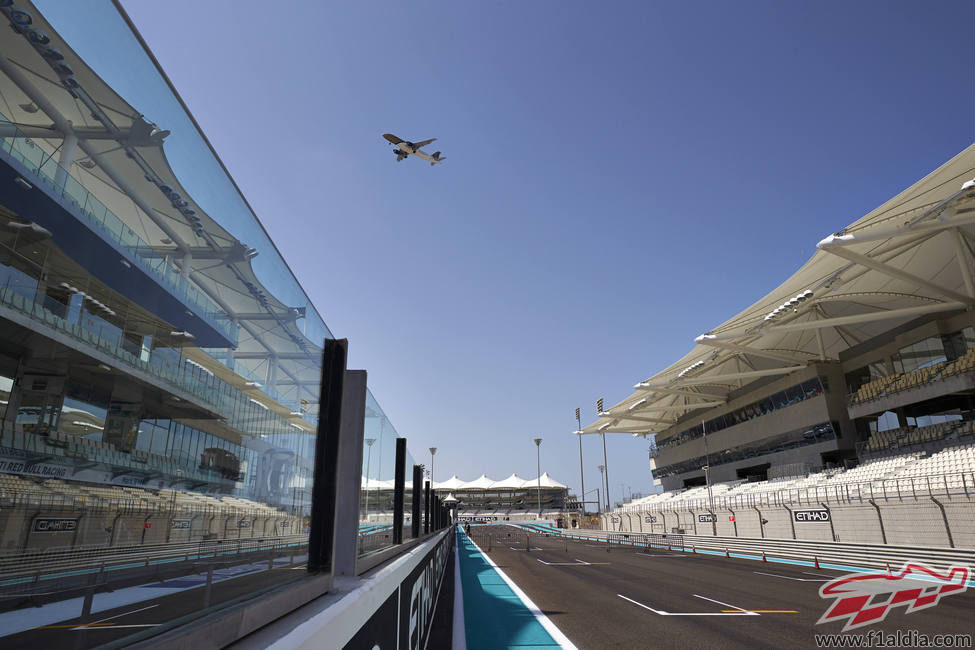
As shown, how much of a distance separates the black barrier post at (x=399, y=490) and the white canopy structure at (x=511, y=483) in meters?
126

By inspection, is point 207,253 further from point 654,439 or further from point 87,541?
point 654,439

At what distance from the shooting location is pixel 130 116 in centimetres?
169

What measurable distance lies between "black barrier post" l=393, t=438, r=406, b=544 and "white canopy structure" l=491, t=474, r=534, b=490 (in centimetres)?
12567

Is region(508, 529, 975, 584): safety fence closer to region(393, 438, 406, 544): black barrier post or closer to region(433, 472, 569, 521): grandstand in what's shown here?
region(393, 438, 406, 544): black barrier post

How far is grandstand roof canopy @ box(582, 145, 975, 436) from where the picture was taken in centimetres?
2503

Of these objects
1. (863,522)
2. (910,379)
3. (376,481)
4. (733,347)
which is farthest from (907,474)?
(376,481)

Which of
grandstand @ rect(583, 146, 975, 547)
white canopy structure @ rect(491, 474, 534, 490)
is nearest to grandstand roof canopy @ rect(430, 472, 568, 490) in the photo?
white canopy structure @ rect(491, 474, 534, 490)

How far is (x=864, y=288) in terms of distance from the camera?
36812 mm

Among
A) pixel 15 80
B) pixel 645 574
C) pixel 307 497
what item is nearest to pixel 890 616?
pixel 645 574

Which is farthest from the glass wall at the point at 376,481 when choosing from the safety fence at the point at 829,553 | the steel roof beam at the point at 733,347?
the steel roof beam at the point at 733,347

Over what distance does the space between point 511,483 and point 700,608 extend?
125825 mm

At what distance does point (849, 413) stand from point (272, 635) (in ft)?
170

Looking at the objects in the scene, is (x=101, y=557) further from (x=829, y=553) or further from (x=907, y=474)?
(x=907, y=474)

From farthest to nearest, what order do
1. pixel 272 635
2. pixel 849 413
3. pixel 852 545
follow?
pixel 849 413
pixel 852 545
pixel 272 635
